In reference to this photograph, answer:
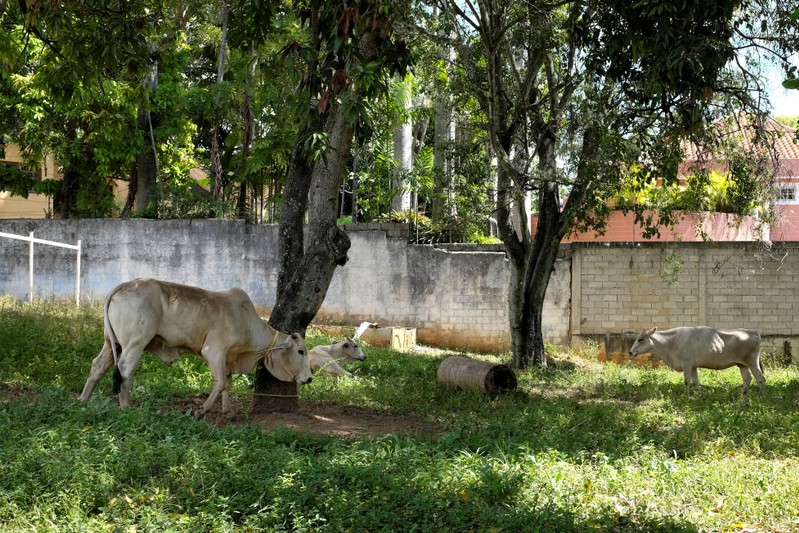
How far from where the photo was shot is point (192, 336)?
923 cm

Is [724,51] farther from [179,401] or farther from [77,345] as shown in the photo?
[77,345]

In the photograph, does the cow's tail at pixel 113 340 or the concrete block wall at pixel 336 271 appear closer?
the cow's tail at pixel 113 340

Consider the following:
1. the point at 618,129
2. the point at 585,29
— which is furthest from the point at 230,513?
the point at 618,129

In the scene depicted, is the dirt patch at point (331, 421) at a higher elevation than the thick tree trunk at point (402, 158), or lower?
lower

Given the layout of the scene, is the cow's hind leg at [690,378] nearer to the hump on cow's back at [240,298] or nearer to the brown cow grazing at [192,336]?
the brown cow grazing at [192,336]

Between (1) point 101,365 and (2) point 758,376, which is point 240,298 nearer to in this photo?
(1) point 101,365

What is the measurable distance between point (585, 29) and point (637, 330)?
831 cm

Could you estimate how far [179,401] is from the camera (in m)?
9.84

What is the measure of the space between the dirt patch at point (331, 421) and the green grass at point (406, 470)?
0.29 meters

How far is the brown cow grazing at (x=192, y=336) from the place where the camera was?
8875 millimetres

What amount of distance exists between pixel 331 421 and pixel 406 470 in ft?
10.4

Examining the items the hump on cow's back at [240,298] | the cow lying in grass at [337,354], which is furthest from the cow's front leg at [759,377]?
the hump on cow's back at [240,298]

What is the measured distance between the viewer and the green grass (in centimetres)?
542

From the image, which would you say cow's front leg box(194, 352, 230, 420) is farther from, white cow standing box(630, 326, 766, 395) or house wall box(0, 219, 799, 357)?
house wall box(0, 219, 799, 357)
